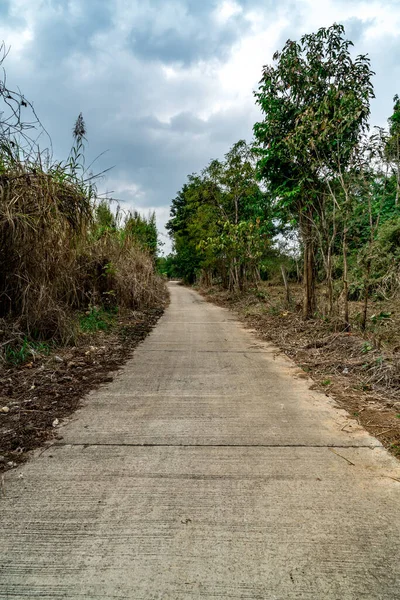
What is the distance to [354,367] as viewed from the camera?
4.62 metres

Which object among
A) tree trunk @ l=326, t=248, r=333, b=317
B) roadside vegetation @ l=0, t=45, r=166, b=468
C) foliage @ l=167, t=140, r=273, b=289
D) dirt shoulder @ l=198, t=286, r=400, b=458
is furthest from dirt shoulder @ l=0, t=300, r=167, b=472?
foliage @ l=167, t=140, r=273, b=289

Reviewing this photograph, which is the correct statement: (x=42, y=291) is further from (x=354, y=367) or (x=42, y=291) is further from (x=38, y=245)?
(x=354, y=367)

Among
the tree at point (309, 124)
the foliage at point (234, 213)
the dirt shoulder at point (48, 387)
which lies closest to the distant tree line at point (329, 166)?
the tree at point (309, 124)

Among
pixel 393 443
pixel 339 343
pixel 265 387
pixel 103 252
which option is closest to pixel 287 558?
pixel 393 443

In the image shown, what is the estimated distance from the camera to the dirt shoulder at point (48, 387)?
277 centimetres

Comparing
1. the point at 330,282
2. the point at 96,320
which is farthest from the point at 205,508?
the point at 96,320

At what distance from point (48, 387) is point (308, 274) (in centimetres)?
622

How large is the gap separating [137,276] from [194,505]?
9287 millimetres

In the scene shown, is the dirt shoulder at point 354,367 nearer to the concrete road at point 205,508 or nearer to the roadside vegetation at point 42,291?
the concrete road at point 205,508

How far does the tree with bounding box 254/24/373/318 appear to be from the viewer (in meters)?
6.41

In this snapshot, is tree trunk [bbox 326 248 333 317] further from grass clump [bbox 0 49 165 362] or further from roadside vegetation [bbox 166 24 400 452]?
grass clump [bbox 0 49 165 362]

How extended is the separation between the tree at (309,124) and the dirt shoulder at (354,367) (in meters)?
1.99

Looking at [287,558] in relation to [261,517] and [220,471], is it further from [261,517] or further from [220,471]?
[220,471]

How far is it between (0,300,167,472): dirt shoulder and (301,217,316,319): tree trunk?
395cm
